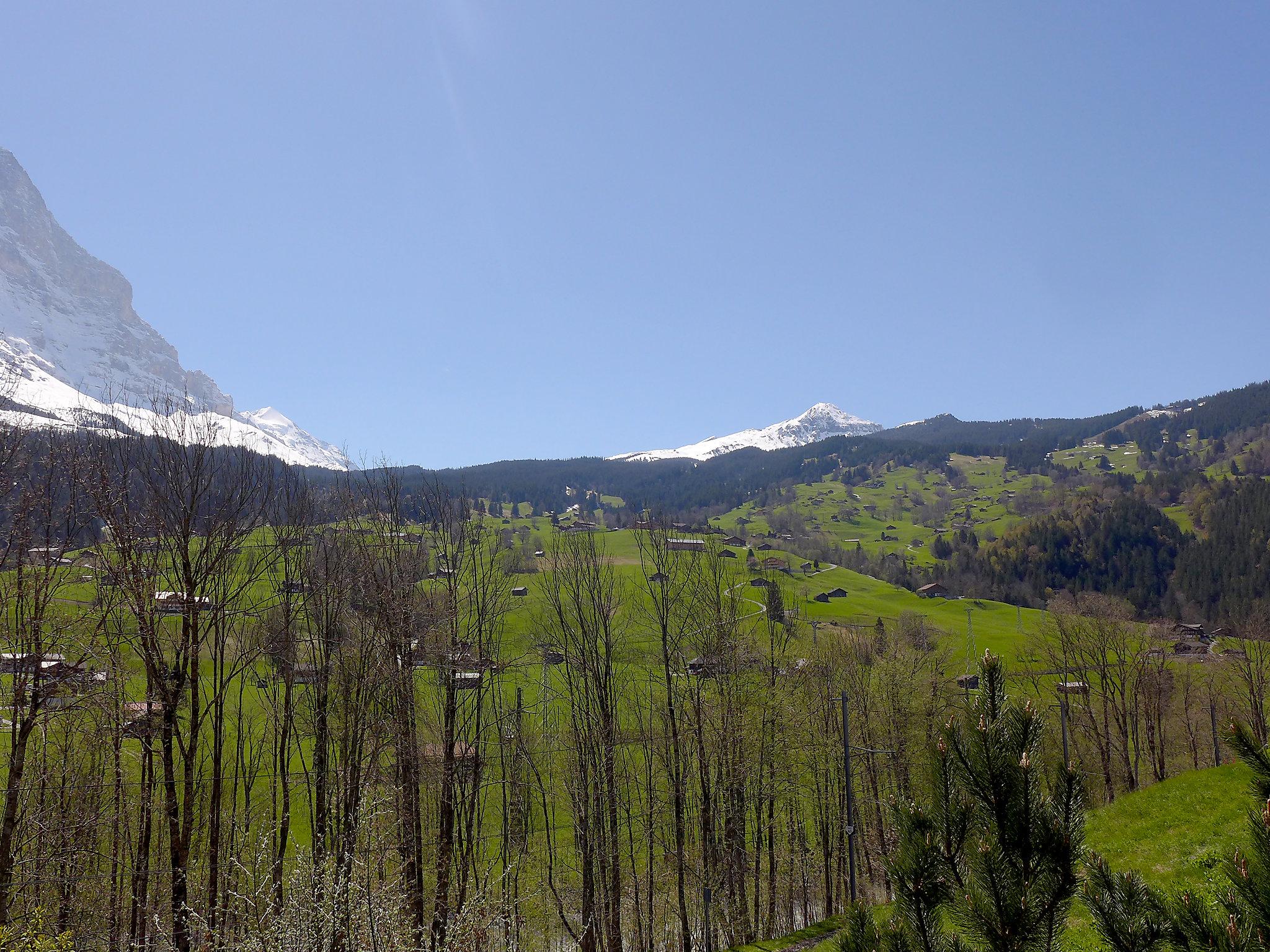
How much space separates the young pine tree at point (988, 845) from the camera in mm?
3680

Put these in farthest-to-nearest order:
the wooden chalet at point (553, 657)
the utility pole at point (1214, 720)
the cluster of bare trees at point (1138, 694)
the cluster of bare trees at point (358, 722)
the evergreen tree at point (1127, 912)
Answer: the utility pole at point (1214, 720), the cluster of bare trees at point (1138, 694), the wooden chalet at point (553, 657), the cluster of bare trees at point (358, 722), the evergreen tree at point (1127, 912)

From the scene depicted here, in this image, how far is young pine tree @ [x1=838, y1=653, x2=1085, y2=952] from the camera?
12.1 feet

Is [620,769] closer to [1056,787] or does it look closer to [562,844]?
[562,844]

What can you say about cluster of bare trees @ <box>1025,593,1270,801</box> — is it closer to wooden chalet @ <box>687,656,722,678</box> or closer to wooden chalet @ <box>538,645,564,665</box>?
wooden chalet @ <box>687,656,722,678</box>

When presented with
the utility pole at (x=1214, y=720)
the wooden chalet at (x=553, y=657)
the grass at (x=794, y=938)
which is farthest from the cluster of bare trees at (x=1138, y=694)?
the wooden chalet at (x=553, y=657)

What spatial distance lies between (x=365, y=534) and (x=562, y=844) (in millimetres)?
29700

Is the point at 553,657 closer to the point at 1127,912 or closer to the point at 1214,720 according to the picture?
the point at 1127,912

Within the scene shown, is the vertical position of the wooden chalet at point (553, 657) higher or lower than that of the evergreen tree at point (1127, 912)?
lower

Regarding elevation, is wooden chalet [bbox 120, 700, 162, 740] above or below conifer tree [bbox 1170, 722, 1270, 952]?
below

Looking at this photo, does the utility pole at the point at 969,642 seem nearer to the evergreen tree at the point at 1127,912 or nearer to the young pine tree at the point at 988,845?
the young pine tree at the point at 988,845

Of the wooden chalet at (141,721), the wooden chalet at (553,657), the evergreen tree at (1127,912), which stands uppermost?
the evergreen tree at (1127,912)

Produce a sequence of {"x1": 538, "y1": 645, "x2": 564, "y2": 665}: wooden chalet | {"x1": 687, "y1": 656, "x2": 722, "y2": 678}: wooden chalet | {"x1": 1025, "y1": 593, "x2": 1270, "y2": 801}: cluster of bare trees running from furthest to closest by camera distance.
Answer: {"x1": 1025, "y1": 593, "x2": 1270, "y2": 801}: cluster of bare trees < {"x1": 538, "y1": 645, "x2": 564, "y2": 665}: wooden chalet < {"x1": 687, "y1": 656, "x2": 722, "y2": 678}: wooden chalet

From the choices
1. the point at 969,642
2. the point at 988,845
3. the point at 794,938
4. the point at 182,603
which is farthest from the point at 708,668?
the point at 969,642

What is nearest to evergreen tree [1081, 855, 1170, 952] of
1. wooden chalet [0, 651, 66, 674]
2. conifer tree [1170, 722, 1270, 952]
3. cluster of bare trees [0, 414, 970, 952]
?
conifer tree [1170, 722, 1270, 952]
